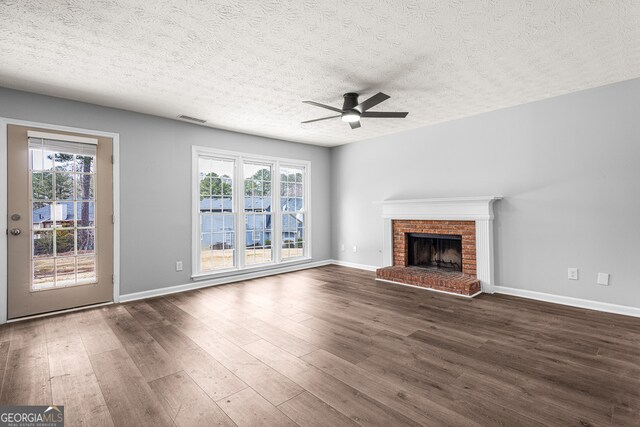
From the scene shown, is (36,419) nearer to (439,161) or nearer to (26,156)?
(26,156)

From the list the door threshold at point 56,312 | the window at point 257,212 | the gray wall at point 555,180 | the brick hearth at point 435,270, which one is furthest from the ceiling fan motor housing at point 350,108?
the door threshold at point 56,312

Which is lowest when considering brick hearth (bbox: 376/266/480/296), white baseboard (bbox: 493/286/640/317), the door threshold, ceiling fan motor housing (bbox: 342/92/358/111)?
the door threshold

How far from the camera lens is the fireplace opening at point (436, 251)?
501cm

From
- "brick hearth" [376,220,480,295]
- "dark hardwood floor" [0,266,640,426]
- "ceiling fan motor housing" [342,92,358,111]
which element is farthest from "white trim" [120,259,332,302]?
"ceiling fan motor housing" [342,92,358,111]

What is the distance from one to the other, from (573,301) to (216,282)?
500 centimetres

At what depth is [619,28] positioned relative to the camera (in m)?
2.38

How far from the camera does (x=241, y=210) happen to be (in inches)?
212

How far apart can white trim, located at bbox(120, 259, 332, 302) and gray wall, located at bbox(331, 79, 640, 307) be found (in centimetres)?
254

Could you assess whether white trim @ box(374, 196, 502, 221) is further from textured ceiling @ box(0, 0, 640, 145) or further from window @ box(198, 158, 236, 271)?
window @ box(198, 158, 236, 271)

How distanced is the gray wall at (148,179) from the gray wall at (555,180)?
12.4ft

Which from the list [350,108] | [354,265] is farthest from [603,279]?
[354,265]

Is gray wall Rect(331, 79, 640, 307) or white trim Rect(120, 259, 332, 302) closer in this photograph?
gray wall Rect(331, 79, 640, 307)

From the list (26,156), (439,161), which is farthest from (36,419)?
(439,161)

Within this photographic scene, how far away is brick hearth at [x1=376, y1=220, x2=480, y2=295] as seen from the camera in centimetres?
434
